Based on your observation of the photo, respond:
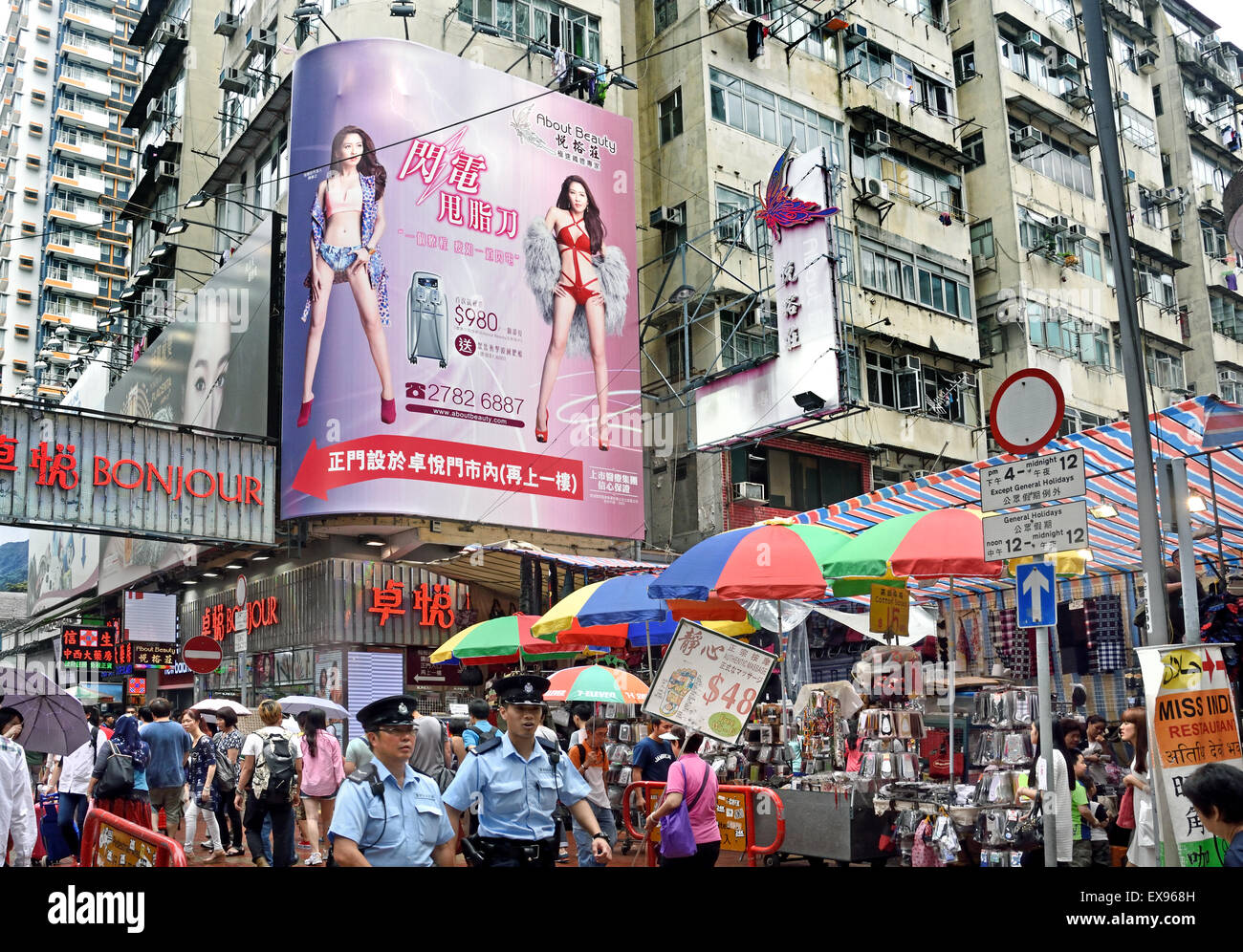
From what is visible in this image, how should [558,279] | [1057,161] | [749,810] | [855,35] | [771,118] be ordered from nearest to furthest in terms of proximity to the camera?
1. [749,810]
2. [558,279]
3. [771,118]
4. [855,35]
5. [1057,161]

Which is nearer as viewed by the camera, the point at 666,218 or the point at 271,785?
the point at 271,785

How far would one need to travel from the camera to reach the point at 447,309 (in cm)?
2252

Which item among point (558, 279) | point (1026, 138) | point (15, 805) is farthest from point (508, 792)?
point (1026, 138)

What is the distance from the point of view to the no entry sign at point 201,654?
15.1 m

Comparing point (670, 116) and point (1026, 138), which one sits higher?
point (1026, 138)

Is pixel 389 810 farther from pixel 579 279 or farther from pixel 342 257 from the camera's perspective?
pixel 579 279

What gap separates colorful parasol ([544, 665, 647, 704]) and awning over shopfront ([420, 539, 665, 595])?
2872 millimetres

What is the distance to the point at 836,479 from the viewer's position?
28.4 meters

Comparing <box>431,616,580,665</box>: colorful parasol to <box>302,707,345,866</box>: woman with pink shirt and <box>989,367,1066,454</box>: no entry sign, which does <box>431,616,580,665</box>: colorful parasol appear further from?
<box>989,367,1066,454</box>: no entry sign

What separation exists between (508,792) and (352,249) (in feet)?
58.7

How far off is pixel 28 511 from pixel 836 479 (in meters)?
17.6
